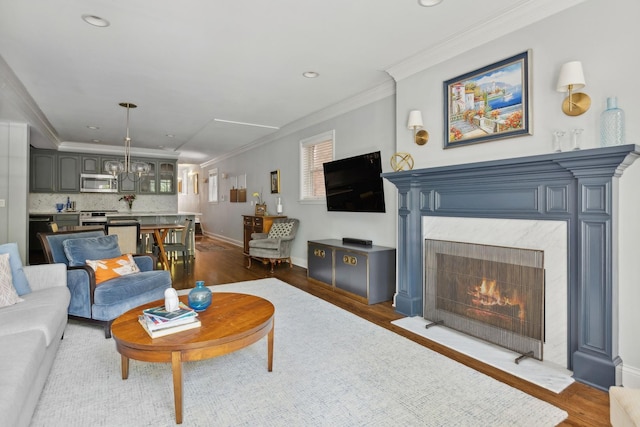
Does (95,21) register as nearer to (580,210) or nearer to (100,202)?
(580,210)

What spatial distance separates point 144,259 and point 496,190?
3582mm

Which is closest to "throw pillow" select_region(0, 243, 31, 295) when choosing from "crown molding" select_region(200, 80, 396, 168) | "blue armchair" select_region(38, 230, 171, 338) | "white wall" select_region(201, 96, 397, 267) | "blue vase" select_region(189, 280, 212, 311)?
"blue armchair" select_region(38, 230, 171, 338)

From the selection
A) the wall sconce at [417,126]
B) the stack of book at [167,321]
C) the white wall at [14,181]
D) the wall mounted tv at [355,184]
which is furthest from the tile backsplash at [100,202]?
the stack of book at [167,321]

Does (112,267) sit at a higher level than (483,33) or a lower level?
lower

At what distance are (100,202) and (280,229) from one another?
572 centimetres

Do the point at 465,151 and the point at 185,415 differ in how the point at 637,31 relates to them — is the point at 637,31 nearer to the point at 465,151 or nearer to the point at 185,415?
the point at 465,151

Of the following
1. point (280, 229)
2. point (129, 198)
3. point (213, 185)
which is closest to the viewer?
point (280, 229)

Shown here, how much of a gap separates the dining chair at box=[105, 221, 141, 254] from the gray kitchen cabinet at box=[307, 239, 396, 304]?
3266 millimetres

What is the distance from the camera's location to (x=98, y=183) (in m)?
8.61

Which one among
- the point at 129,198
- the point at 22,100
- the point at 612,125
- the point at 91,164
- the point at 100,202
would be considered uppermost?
the point at 22,100

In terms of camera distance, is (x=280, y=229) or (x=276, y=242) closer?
(x=276, y=242)

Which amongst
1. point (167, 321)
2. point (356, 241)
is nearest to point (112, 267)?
point (167, 321)

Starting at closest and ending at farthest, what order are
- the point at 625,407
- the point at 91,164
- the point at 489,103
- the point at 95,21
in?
the point at 625,407
the point at 95,21
the point at 489,103
the point at 91,164

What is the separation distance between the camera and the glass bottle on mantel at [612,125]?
210 cm
